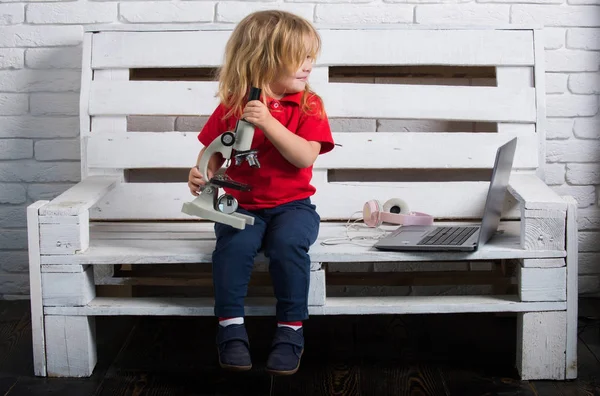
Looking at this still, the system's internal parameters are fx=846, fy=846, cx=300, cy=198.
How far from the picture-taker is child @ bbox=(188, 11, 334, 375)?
1778 millimetres

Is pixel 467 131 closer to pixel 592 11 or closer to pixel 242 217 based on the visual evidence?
pixel 592 11

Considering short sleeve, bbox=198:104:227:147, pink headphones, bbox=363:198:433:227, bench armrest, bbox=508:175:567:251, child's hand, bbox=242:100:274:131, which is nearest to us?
child's hand, bbox=242:100:274:131

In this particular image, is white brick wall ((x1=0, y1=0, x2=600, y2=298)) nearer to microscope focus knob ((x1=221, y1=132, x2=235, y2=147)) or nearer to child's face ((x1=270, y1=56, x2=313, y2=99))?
child's face ((x1=270, y1=56, x2=313, y2=99))

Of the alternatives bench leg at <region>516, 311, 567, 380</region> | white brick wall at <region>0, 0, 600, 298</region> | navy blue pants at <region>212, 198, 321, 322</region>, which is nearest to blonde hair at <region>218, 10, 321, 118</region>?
navy blue pants at <region>212, 198, 321, 322</region>

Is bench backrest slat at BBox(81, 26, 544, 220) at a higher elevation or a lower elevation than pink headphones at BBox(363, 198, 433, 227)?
higher

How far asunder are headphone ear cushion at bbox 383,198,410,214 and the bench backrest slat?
9 centimetres

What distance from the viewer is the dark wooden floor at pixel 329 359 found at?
1854mm

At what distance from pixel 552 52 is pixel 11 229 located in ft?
5.48

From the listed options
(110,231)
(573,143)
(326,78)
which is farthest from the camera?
(573,143)

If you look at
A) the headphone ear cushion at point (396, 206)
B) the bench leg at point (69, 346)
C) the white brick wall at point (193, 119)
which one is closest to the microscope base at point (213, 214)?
the bench leg at point (69, 346)

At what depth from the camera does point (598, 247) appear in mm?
2510

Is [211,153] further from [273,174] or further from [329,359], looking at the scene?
[329,359]

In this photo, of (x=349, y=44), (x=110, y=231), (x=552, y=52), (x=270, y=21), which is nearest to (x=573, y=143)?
(x=552, y=52)

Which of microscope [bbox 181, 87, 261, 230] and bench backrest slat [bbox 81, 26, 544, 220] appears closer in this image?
microscope [bbox 181, 87, 261, 230]
